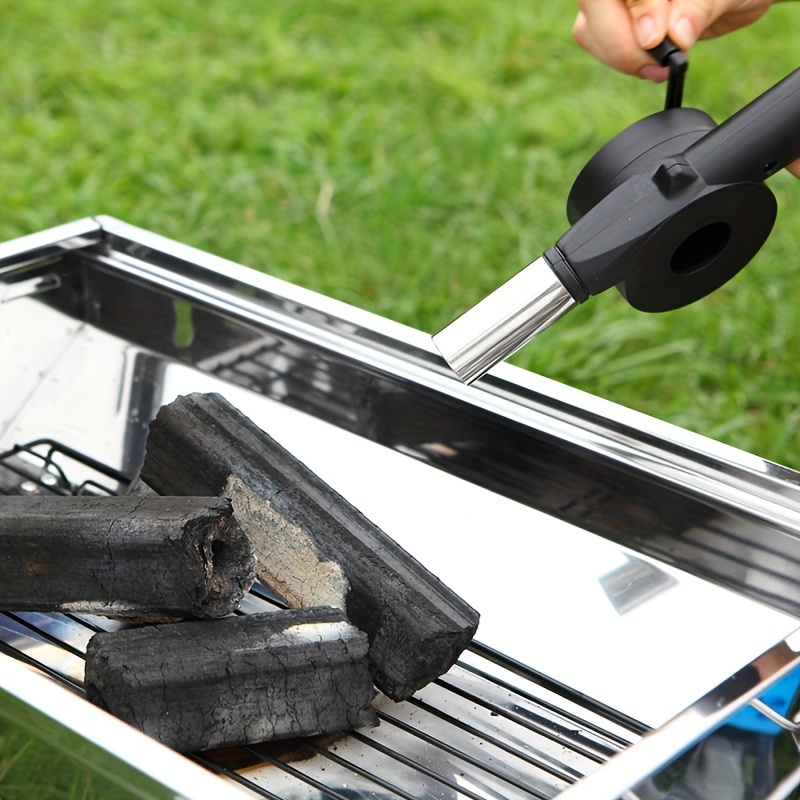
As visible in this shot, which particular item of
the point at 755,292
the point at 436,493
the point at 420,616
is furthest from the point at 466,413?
the point at 755,292

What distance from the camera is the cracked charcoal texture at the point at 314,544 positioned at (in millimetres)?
1317

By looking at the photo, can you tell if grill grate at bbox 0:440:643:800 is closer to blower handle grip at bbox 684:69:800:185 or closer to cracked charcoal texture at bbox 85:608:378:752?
cracked charcoal texture at bbox 85:608:378:752

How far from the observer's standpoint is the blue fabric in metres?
1.07

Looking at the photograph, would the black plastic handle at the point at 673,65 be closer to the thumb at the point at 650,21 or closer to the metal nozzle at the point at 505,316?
the thumb at the point at 650,21

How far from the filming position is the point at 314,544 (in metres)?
1.40

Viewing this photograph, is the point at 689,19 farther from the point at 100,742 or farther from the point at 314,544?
the point at 100,742

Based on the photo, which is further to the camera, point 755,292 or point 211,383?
point 755,292

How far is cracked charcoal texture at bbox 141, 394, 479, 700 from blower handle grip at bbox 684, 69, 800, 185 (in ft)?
1.96

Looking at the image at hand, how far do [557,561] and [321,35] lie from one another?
343cm

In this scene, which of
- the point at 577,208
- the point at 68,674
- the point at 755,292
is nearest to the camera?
the point at 68,674

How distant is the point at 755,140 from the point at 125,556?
34.8 inches

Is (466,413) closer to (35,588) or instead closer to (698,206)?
(698,206)

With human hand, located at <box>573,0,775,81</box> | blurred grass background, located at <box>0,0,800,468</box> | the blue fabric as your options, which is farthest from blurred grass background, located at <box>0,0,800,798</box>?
the blue fabric

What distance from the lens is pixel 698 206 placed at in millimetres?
1254
